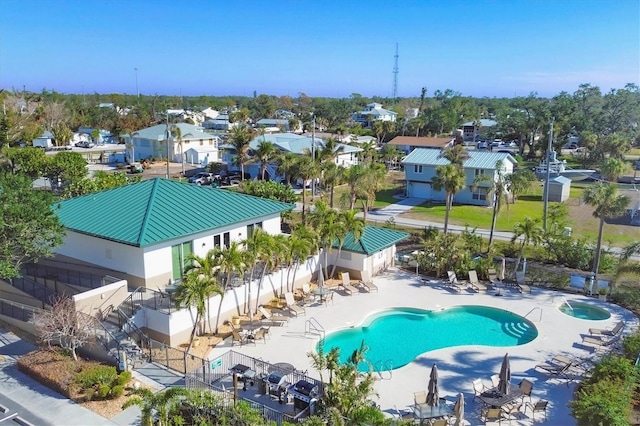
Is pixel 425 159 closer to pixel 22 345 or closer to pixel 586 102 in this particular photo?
pixel 22 345

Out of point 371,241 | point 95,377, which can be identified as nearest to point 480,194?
point 371,241

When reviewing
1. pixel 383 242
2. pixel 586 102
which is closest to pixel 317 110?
pixel 586 102

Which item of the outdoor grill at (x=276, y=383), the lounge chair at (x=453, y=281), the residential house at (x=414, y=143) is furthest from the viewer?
the residential house at (x=414, y=143)

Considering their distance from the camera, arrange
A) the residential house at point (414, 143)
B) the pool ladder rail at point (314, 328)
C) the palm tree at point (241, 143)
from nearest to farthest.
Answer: the pool ladder rail at point (314, 328)
the palm tree at point (241, 143)
the residential house at point (414, 143)

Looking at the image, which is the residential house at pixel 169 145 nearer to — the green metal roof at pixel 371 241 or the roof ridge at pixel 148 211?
the roof ridge at pixel 148 211

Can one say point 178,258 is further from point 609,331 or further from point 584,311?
Answer: point 584,311

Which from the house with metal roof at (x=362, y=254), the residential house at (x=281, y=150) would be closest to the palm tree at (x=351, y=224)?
the house with metal roof at (x=362, y=254)
